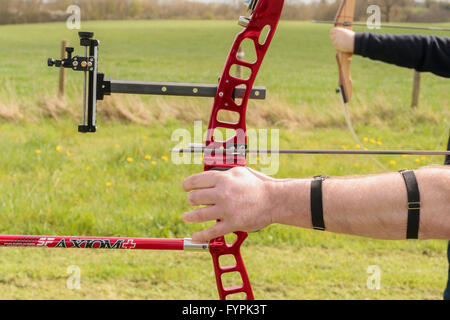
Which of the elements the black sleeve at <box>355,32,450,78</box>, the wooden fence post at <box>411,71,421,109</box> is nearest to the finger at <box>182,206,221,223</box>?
the black sleeve at <box>355,32,450,78</box>

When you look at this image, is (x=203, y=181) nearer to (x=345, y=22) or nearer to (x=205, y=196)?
(x=205, y=196)

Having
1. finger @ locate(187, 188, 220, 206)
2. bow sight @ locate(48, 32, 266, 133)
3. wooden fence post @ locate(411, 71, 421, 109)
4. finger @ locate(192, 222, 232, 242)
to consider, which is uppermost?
bow sight @ locate(48, 32, 266, 133)

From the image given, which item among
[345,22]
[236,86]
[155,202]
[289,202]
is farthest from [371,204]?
[155,202]

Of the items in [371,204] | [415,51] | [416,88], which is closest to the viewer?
[371,204]

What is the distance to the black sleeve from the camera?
120 inches

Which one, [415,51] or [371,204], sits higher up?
[415,51]

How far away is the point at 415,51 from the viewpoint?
3129mm

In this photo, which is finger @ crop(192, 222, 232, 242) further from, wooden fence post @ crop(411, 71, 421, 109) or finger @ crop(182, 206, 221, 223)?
wooden fence post @ crop(411, 71, 421, 109)

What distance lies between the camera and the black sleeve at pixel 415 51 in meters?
3.05

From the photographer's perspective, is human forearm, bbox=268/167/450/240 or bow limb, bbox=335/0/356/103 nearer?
human forearm, bbox=268/167/450/240

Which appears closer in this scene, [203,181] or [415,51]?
[203,181]

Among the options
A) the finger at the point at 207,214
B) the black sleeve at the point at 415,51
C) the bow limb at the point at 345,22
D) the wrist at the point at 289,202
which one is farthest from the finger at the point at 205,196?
the bow limb at the point at 345,22

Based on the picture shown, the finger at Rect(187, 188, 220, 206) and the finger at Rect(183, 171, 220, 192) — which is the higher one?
the finger at Rect(183, 171, 220, 192)
